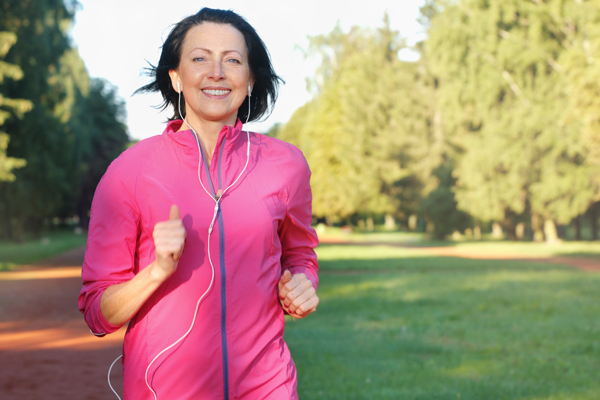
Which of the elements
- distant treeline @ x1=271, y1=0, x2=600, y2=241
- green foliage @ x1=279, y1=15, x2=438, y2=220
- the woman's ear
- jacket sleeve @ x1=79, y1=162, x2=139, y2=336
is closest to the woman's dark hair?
the woman's ear

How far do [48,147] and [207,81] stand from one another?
25.1 m

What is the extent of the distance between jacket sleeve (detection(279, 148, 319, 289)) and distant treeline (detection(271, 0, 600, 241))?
1273 inches

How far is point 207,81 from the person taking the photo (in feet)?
7.27

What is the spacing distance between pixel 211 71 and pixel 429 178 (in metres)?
48.2

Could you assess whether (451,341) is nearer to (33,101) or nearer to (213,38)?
(213,38)

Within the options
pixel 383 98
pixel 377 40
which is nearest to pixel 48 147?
pixel 383 98

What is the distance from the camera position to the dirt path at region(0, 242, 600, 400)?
702 cm

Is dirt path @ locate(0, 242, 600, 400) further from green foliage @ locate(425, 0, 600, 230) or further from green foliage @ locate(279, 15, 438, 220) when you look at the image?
green foliage @ locate(279, 15, 438, 220)

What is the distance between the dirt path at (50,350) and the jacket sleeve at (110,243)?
5.16 metres

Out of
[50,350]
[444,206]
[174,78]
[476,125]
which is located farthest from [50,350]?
[444,206]

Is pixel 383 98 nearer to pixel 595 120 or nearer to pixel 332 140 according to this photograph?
pixel 332 140

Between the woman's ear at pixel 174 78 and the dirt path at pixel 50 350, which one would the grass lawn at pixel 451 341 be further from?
the woman's ear at pixel 174 78

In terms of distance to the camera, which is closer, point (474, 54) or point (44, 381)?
point (44, 381)

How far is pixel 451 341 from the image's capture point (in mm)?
9898
